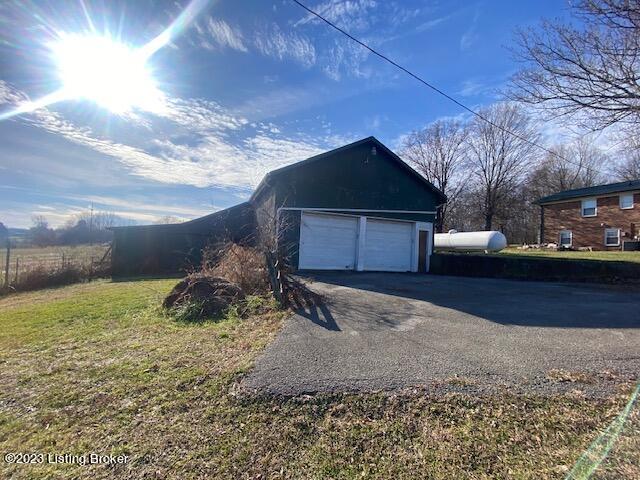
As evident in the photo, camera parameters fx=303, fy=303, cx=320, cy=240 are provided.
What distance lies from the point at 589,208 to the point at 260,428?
30993 mm

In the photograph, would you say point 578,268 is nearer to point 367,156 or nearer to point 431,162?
point 367,156

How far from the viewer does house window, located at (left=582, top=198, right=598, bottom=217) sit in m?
23.7

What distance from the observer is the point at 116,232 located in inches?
A: 660

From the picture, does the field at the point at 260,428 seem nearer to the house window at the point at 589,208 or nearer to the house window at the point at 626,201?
the house window at the point at 626,201

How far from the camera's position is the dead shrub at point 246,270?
7.61 m

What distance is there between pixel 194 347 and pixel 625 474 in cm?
460

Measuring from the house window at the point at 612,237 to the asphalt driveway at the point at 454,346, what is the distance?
19992 mm

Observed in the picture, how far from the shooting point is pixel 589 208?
79.0ft

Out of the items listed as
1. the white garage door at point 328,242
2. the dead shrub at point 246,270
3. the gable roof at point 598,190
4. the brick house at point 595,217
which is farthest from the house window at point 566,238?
the dead shrub at point 246,270

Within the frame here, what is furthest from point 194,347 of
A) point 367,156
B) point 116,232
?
point 116,232

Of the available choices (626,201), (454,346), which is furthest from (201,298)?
(626,201)

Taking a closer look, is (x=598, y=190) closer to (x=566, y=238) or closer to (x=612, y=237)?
(x=612, y=237)

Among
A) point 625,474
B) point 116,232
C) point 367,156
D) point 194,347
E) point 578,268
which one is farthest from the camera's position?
point 116,232

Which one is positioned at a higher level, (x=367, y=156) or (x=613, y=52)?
(x=613, y=52)
